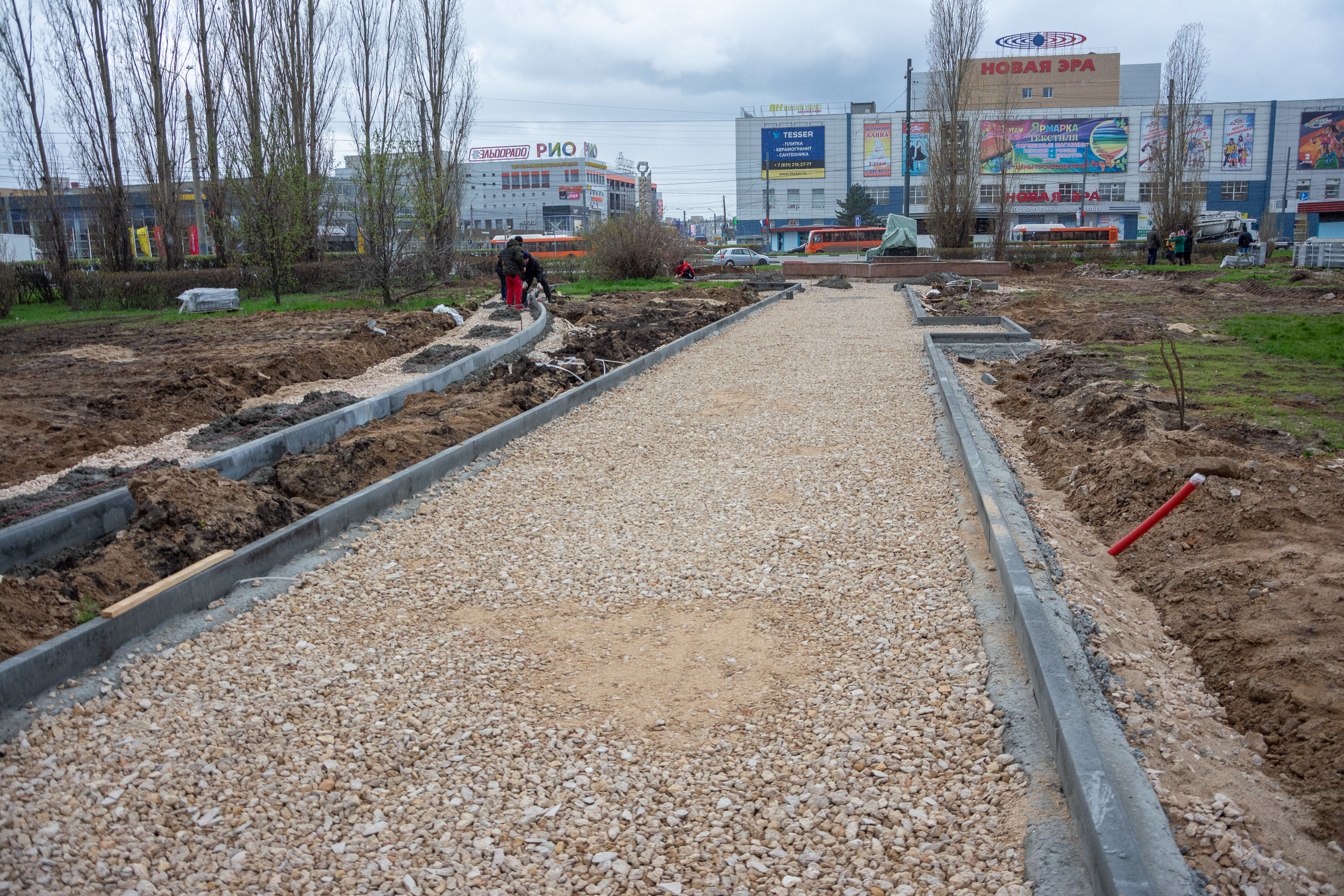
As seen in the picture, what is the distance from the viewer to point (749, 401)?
Answer: 984cm

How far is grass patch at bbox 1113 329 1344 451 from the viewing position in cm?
742

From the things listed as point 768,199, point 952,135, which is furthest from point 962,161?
point 768,199

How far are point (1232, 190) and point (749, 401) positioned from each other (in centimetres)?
8560

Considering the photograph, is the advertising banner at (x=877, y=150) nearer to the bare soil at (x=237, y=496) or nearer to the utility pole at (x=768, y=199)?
the utility pole at (x=768, y=199)

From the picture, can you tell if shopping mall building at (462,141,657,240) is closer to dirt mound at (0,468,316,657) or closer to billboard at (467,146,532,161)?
billboard at (467,146,532,161)

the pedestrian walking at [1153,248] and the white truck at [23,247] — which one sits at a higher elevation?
the white truck at [23,247]

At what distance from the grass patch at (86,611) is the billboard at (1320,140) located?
93.2 meters

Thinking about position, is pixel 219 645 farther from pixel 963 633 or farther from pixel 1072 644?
pixel 1072 644

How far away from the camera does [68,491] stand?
6074mm

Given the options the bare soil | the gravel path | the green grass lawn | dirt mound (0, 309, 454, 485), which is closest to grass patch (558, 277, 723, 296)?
dirt mound (0, 309, 454, 485)

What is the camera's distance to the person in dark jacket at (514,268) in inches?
671

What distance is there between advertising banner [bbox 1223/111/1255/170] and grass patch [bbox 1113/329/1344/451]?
78408mm

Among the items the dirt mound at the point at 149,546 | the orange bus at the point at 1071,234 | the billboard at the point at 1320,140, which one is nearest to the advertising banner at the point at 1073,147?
the billboard at the point at 1320,140

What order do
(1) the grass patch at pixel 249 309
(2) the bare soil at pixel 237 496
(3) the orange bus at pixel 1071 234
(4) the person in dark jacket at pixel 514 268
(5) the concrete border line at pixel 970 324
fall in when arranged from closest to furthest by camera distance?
(2) the bare soil at pixel 237 496 < (5) the concrete border line at pixel 970 324 < (4) the person in dark jacket at pixel 514 268 < (1) the grass patch at pixel 249 309 < (3) the orange bus at pixel 1071 234
